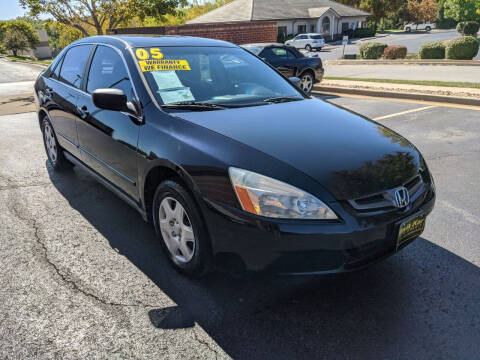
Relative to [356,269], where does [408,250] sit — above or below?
below

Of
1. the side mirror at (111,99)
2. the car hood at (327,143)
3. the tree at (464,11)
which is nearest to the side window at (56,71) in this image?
the side mirror at (111,99)

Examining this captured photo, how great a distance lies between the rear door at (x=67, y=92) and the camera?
165 inches

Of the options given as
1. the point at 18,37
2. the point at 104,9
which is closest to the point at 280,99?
the point at 104,9

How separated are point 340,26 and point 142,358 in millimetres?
61080

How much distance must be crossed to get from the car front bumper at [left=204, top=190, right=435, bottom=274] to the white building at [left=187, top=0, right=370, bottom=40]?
5121 centimetres

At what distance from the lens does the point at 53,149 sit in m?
5.21

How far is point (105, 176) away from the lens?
12.4 ft

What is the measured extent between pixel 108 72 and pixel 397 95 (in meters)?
8.46

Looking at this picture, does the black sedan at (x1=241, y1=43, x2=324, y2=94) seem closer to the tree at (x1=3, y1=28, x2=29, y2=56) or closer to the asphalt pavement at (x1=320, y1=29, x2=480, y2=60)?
the asphalt pavement at (x1=320, y1=29, x2=480, y2=60)

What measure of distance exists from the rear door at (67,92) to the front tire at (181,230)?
5.87 feet

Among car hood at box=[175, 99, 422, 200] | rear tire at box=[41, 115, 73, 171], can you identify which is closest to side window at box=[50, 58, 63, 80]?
rear tire at box=[41, 115, 73, 171]

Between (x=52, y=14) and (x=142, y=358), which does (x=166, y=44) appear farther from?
(x=52, y=14)

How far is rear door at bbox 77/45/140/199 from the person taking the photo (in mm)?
3217

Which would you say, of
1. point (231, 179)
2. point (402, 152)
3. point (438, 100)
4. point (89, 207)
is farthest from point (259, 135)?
point (438, 100)
